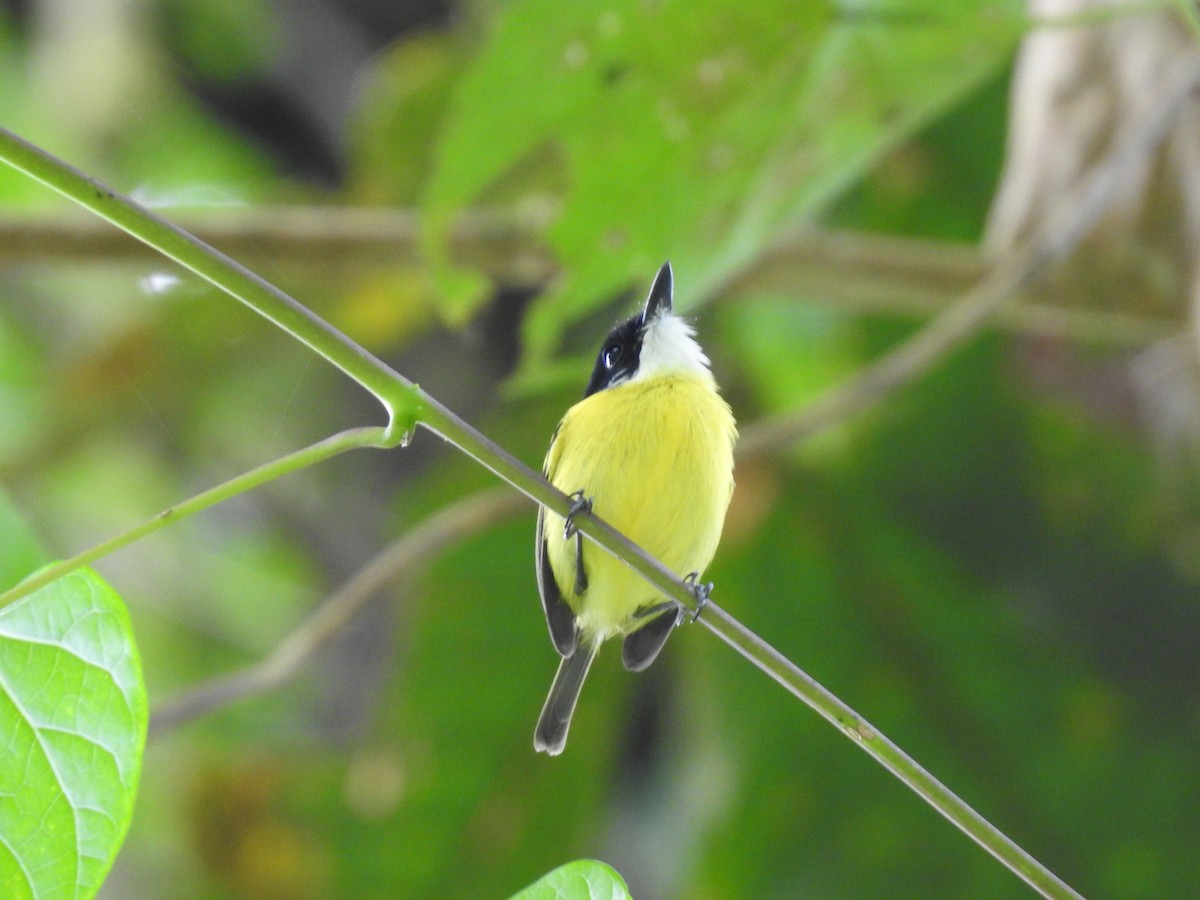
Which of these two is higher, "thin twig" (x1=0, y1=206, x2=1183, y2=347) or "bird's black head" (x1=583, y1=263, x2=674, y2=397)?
"thin twig" (x1=0, y1=206, x2=1183, y2=347)

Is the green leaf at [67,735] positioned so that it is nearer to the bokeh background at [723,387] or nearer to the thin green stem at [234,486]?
the thin green stem at [234,486]

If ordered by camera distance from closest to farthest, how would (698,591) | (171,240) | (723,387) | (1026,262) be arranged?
1. (171,240)
2. (698,591)
3. (1026,262)
4. (723,387)

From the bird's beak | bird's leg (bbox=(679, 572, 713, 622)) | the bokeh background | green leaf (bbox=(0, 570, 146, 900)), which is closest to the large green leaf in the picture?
the bokeh background

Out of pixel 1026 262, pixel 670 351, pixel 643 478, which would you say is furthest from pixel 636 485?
pixel 1026 262

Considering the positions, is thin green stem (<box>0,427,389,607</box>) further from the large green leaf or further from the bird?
the large green leaf

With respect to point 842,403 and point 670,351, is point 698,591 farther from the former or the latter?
point 842,403

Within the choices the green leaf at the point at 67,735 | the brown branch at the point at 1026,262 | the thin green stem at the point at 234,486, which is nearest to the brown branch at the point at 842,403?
the brown branch at the point at 1026,262

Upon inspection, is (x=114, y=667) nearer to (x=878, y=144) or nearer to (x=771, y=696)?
(x=878, y=144)
